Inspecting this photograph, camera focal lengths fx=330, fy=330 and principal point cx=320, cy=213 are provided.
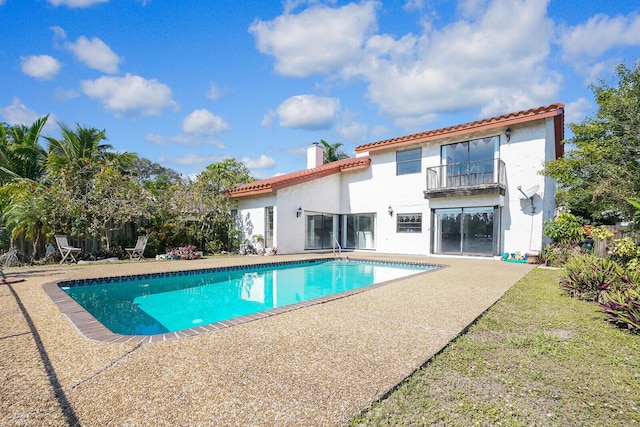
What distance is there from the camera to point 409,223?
57.7ft

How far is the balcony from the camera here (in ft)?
47.7

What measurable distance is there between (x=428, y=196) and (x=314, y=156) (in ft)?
30.7

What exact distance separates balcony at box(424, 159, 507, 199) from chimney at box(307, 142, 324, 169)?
28.8 ft

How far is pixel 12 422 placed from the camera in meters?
2.41

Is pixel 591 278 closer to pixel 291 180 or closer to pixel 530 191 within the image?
pixel 530 191

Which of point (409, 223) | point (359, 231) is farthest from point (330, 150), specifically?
point (409, 223)

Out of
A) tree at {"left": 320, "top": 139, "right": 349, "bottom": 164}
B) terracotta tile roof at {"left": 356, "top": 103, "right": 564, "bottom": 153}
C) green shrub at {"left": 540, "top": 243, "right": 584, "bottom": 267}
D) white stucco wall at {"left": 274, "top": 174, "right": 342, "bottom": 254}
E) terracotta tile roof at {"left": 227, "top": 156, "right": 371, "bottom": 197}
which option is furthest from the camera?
tree at {"left": 320, "top": 139, "right": 349, "bottom": 164}

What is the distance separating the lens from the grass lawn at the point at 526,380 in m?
2.62

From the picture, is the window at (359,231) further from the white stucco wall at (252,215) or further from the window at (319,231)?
the white stucco wall at (252,215)

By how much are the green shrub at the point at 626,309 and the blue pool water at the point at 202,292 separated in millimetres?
6260

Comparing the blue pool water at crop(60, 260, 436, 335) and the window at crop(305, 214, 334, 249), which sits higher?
the window at crop(305, 214, 334, 249)

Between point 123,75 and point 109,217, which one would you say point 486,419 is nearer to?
point 109,217

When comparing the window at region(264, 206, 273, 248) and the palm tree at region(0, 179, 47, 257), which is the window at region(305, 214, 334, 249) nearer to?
the window at region(264, 206, 273, 248)

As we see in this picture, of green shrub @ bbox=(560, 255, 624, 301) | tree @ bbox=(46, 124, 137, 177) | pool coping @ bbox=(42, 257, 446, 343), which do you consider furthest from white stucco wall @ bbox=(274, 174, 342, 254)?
green shrub @ bbox=(560, 255, 624, 301)
